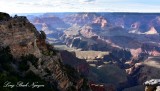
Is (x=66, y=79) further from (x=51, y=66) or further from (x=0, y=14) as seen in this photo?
(x=0, y=14)

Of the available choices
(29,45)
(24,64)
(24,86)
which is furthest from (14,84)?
(29,45)

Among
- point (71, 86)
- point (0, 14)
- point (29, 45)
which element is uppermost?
point (0, 14)

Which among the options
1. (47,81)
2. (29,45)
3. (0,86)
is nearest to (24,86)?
(0,86)

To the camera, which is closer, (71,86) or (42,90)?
(42,90)

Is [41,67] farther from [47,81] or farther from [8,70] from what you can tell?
[8,70]

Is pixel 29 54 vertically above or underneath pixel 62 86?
above

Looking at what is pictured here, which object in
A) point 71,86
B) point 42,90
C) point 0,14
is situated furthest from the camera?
point 71,86

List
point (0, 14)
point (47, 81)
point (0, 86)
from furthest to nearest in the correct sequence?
point (0, 14) < point (47, 81) < point (0, 86)
